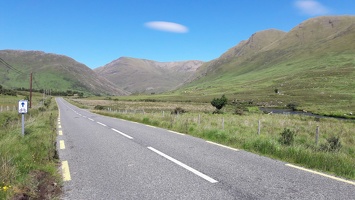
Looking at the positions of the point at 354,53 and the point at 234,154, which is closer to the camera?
the point at 234,154

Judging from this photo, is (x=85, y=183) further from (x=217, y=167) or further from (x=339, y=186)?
(x=339, y=186)

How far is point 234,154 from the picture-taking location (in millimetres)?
9750

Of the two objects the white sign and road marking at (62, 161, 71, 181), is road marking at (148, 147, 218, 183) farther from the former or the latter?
the white sign

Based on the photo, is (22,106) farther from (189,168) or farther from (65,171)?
(189,168)

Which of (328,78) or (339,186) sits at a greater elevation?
(328,78)

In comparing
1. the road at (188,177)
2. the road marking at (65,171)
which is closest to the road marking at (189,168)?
the road at (188,177)

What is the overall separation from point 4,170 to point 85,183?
167 cm

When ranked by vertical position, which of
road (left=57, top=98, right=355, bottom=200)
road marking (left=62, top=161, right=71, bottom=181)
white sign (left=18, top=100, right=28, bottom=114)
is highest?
white sign (left=18, top=100, right=28, bottom=114)

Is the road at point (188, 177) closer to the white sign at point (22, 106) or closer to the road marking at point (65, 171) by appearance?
the road marking at point (65, 171)

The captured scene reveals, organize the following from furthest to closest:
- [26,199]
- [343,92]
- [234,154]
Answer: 1. [343,92]
2. [234,154]
3. [26,199]

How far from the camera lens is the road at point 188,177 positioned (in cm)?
568

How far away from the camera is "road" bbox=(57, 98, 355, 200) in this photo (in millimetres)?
5676

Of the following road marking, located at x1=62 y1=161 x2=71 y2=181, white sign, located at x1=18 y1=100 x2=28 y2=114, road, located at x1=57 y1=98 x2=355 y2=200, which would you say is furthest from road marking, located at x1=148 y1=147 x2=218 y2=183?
white sign, located at x1=18 y1=100 x2=28 y2=114

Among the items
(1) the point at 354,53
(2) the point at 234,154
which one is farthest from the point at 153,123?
(1) the point at 354,53
